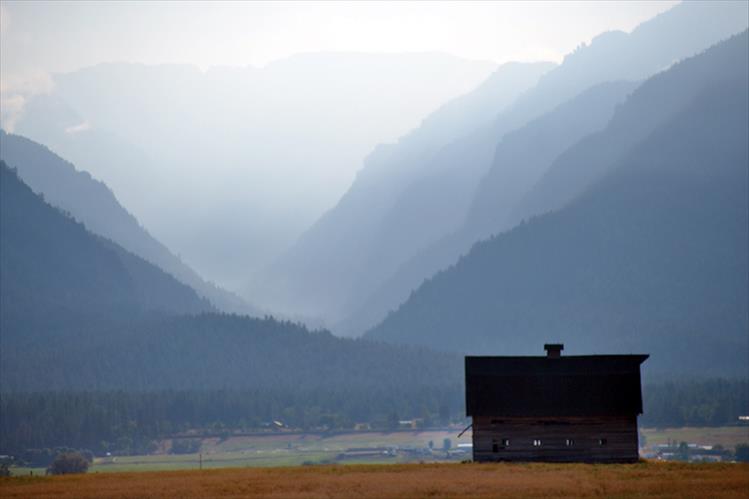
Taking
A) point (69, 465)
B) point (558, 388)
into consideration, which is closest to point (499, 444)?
point (558, 388)

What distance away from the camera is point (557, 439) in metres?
90.3

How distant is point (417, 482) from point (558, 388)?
20078mm

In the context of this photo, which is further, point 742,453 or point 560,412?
point 742,453

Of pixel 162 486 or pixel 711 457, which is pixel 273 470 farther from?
pixel 711 457

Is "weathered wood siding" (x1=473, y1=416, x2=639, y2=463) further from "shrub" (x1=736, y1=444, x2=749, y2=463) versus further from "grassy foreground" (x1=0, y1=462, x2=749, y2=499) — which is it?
"shrub" (x1=736, y1=444, x2=749, y2=463)

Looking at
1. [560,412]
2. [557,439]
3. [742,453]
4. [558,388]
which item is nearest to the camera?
[557,439]

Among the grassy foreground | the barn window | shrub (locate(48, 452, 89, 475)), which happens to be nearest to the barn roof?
the barn window

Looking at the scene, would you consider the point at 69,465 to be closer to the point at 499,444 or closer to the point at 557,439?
the point at 499,444

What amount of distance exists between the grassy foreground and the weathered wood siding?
3.45m

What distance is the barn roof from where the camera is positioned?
296 feet

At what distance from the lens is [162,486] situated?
243 ft

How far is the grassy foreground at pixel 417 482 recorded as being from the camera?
6762 cm

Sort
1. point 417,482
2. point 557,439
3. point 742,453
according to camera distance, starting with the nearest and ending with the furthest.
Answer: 1. point 417,482
2. point 557,439
3. point 742,453

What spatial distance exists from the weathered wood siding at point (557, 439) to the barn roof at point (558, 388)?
589 millimetres
